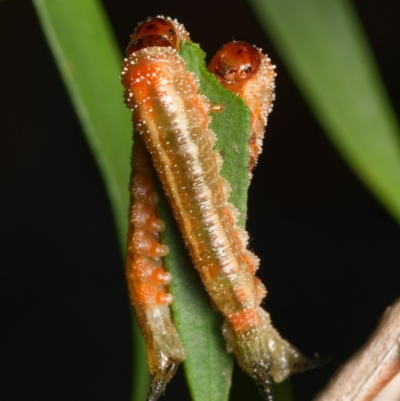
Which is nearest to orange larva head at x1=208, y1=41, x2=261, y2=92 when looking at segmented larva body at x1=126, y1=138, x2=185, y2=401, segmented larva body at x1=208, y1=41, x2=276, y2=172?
segmented larva body at x1=208, y1=41, x2=276, y2=172

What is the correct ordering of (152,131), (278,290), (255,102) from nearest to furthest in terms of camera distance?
(152,131), (255,102), (278,290)

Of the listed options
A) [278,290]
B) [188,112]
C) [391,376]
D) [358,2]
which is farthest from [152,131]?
[358,2]

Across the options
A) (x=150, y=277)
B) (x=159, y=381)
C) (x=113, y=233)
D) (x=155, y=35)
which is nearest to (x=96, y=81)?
(x=155, y=35)

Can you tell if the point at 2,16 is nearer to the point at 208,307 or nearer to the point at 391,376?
the point at 208,307

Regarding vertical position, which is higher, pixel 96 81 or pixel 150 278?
pixel 96 81

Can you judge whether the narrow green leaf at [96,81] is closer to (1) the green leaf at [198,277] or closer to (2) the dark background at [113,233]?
(1) the green leaf at [198,277]

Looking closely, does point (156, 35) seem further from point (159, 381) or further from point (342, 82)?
point (159, 381)
